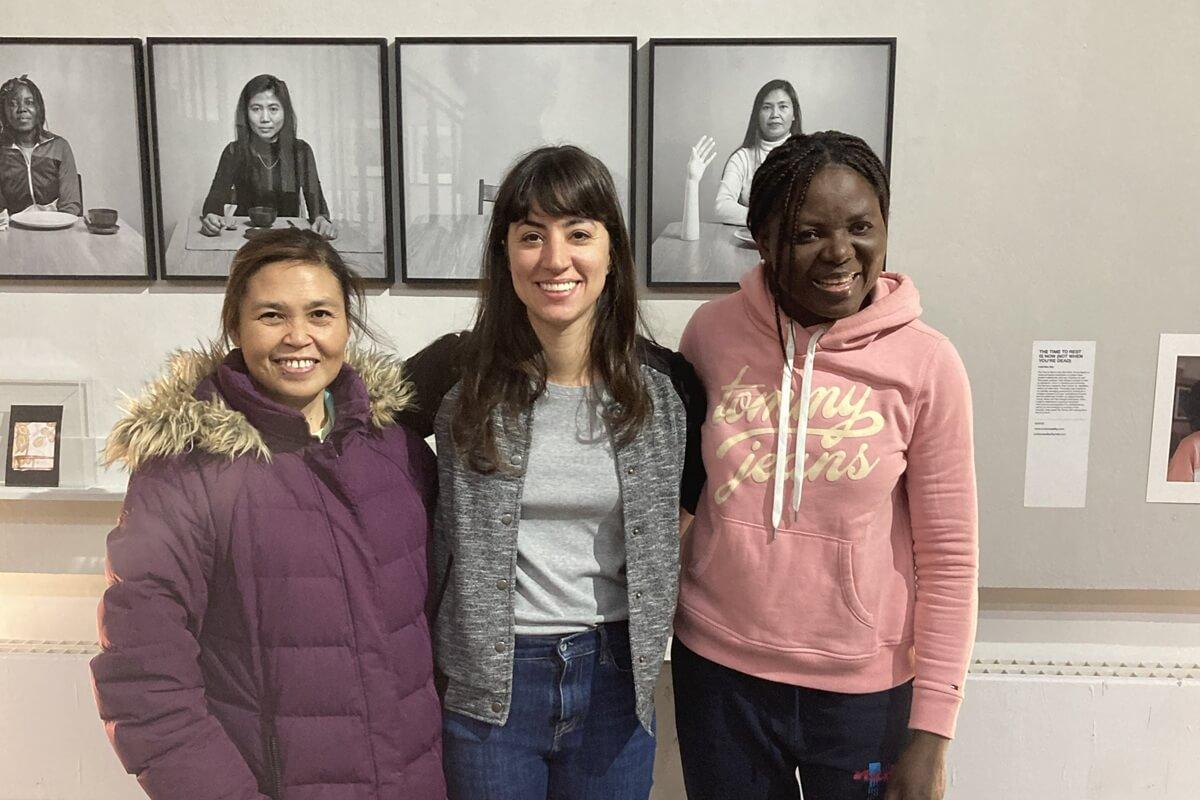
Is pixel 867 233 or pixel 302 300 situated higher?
pixel 867 233

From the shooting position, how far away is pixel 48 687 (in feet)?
5.94

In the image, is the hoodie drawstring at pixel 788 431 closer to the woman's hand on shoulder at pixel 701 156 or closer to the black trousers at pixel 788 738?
the black trousers at pixel 788 738

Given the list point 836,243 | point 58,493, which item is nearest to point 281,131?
point 58,493

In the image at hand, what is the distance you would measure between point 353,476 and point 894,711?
847 millimetres

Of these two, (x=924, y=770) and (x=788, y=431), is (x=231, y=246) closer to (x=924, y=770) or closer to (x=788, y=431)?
(x=788, y=431)

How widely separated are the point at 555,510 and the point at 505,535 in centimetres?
8

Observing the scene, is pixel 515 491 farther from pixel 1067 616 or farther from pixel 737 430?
pixel 1067 616

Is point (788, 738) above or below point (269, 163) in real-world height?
below

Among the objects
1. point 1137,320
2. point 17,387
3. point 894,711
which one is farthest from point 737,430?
point 17,387

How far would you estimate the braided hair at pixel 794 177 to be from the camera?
1019 millimetres

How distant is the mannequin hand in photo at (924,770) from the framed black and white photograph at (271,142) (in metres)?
1.34

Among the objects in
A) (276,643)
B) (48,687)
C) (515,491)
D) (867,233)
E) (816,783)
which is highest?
(867,233)

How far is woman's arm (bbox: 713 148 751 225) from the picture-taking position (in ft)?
5.32

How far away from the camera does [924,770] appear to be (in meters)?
1.06
